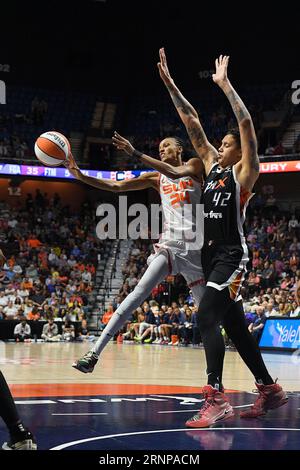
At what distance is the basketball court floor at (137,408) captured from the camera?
4262 millimetres

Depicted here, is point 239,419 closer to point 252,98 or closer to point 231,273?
point 231,273

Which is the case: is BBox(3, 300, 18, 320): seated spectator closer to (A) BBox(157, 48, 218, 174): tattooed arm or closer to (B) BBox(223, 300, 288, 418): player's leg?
(A) BBox(157, 48, 218, 174): tattooed arm

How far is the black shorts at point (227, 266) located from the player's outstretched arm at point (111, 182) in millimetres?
1037

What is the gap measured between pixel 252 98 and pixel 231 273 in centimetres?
2368

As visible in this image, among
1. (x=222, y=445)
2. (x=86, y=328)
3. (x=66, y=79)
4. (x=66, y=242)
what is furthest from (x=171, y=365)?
(x=66, y=79)

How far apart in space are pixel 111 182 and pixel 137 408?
6.27 feet

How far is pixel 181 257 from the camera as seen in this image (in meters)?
5.90

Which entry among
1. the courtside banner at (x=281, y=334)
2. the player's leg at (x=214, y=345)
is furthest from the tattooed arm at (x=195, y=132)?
the courtside banner at (x=281, y=334)

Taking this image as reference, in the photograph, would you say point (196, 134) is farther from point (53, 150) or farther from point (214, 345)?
point (214, 345)

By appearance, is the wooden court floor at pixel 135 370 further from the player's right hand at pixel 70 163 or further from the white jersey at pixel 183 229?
the player's right hand at pixel 70 163

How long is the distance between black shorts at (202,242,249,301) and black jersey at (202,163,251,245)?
6cm

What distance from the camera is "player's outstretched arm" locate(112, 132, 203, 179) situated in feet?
18.2

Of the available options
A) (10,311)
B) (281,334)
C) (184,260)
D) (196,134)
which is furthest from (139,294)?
(10,311)

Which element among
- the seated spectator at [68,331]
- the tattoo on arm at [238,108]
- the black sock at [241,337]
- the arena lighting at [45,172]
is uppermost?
the arena lighting at [45,172]
